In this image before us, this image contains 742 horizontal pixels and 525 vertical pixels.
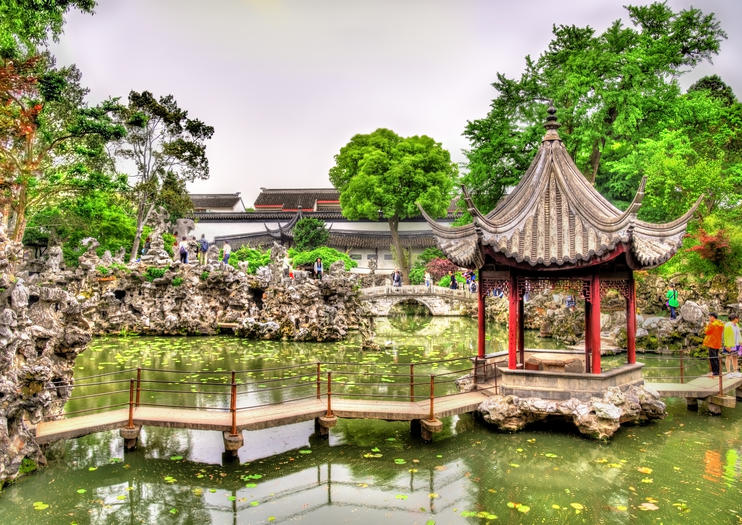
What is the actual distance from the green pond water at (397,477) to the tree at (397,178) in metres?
26.2

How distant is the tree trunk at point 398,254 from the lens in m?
36.6

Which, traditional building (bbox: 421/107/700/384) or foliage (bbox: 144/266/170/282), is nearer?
traditional building (bbox: 421/107/700/384)

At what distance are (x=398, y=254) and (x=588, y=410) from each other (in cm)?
2935

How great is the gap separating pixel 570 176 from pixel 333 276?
12.7m

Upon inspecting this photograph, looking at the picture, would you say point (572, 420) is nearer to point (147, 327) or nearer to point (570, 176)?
point (570, 176)

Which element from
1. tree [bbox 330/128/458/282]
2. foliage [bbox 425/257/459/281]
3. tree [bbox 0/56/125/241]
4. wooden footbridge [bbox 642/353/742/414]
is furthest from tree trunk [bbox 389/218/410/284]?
wooden footbridge [bbox 642/353/742/414]

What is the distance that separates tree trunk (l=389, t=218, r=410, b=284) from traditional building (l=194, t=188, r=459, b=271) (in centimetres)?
201

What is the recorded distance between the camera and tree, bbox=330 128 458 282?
34.9m

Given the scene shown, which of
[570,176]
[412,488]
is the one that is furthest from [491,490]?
[570,176]

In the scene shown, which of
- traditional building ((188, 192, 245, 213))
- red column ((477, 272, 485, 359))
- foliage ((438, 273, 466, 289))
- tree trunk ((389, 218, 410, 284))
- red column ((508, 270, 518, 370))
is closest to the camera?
red column ((508, 270, 518, 370))

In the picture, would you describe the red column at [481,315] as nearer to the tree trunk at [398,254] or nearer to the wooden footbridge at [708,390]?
the wooden footbridge at [708,390]

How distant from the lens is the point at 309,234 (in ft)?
123

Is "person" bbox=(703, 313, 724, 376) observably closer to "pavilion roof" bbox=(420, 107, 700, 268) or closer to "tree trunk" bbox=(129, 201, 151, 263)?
"pavilion roof" bbox=(420, 107, 700, 268)

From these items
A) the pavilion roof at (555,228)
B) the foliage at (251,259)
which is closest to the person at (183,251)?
the foliage at (251,259)
